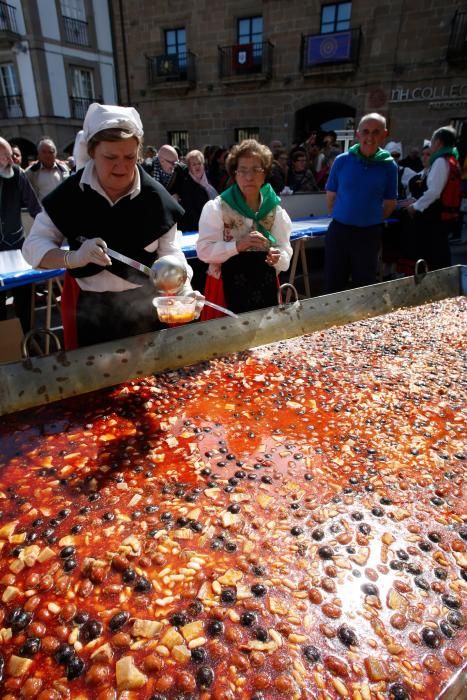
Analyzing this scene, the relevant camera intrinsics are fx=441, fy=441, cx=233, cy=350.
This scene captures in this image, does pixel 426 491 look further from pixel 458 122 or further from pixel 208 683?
pixel 458 122

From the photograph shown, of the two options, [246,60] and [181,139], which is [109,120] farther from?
[181,139]

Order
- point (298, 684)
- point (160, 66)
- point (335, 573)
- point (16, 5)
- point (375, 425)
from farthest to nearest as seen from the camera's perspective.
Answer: point (16, 5) → point (160, 66) → point (375, 425) → point (335, 573) → point (298, 684)

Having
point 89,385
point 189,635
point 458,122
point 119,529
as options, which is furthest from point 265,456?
point 458,122

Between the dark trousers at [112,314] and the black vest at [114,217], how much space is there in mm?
124

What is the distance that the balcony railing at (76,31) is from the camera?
22.4 m

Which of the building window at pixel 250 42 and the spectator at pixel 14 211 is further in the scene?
the building window at pixel 250 42

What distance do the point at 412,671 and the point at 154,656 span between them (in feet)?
1.99

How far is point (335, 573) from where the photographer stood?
4.09 feet

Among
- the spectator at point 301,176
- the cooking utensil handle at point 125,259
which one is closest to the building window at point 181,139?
the spectator at point 301,176

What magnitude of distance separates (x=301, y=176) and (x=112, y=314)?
7.87m

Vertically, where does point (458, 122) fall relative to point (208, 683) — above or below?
above

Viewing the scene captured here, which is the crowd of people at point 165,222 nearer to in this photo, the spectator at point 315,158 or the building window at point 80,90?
the spectator at point 315,158

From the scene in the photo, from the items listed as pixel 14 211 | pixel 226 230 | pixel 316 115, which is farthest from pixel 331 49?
pixel 226 230

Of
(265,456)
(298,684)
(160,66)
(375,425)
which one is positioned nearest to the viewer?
(298,684)
